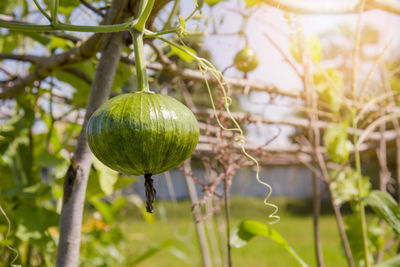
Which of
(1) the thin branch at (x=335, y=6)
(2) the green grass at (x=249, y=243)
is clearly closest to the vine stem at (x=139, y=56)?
(1) the thin branch at (x=335, y=6)

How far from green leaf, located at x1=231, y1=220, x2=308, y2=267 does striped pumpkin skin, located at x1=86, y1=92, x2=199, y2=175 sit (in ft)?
0.96

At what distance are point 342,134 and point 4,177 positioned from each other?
1.02 meters

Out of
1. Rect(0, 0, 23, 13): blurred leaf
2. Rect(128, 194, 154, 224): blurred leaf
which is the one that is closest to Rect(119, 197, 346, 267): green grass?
Rect(128, 194, 154, 224): blurred leaf

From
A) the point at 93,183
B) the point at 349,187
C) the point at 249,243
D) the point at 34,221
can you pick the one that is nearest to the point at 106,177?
the point at 93,183

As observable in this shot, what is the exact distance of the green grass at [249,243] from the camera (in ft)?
11.3

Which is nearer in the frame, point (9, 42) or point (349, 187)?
point (349, 187)

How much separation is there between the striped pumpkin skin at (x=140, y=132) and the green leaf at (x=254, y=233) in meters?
0.29

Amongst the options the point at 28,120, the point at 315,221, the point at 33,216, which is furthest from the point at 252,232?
the point at 28,120

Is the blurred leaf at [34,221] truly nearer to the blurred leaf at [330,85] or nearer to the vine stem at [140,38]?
the vine stem at [140,38]

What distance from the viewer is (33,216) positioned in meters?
0.94

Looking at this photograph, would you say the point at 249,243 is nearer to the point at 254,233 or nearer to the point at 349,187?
the point at 349,187

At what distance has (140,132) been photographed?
39 centimetres

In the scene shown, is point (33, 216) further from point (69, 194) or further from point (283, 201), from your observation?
point (283, 201)

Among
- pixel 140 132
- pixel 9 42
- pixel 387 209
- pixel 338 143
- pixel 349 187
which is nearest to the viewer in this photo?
pixel 140 132
